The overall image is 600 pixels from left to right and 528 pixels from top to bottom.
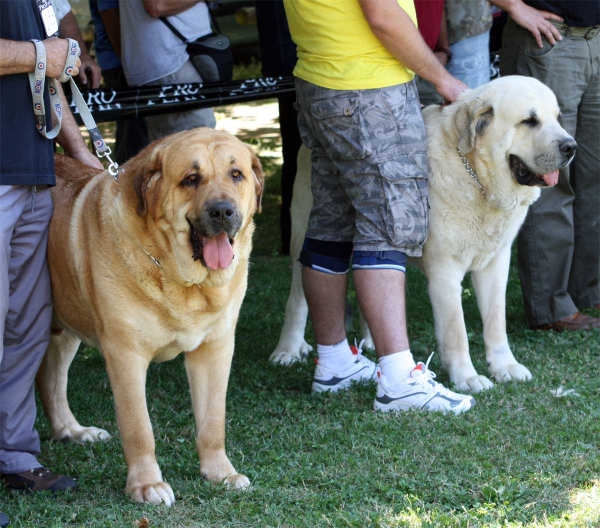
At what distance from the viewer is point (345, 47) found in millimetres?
3709

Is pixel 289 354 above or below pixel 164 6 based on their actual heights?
below

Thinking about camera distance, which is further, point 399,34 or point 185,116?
point 185,116

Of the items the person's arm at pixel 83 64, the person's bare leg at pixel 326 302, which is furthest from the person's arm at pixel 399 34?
the person's arm at pixel 83 64

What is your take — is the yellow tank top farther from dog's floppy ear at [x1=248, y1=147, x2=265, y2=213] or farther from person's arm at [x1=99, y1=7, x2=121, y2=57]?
person's arm at [x1=99, y1=7, x2=121, y2=57]

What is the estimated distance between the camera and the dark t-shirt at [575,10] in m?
4.66

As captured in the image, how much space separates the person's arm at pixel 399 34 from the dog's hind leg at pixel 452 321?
965 millimetres

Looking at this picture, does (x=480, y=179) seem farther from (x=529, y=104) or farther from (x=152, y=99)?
(x=152, y=99)

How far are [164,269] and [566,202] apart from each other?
2.84 m

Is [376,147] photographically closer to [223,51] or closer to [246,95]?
[223,51]

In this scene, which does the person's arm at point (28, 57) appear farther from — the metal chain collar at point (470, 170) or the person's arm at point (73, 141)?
the metal chain collar at point (470, 170)

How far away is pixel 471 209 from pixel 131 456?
78.1 inches

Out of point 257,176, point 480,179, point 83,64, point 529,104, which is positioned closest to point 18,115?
point 257,176

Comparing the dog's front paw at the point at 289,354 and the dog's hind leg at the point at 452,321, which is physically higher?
the dog's hind leg at the point at 452,321

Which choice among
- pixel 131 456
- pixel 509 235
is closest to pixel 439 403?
pixel 509 235
